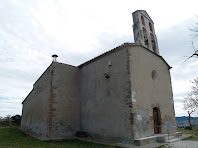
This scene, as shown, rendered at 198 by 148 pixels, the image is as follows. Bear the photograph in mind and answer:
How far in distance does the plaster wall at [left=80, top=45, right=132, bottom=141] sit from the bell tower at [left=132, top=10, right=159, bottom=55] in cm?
224

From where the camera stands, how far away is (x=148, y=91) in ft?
31.2

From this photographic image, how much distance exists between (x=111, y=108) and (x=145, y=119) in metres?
1.99

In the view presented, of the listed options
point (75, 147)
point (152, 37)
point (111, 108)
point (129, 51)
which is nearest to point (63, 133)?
point (75, 147)

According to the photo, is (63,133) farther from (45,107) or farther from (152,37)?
(152,37)

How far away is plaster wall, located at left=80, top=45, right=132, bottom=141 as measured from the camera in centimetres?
847

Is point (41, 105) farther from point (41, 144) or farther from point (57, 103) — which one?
point (41, 144)

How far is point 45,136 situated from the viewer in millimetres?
10242

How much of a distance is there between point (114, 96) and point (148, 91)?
2161 mm

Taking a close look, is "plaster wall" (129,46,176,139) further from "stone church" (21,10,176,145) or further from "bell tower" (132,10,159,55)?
"bell tower" (132,10,159,55)

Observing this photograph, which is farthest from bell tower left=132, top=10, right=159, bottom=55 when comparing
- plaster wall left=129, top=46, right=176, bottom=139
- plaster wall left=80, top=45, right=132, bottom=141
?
plaster wall left=80, top=45, right=132, bottom=141

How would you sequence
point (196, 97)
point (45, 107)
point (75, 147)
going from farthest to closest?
point (196, 97), point (45, 107), point (75, 147)

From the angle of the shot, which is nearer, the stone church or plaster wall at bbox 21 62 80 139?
the stone church

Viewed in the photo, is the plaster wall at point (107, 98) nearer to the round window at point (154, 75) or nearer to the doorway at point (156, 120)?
the doorway at point (156, 120)

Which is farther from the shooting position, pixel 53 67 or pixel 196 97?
pixel 196 97
